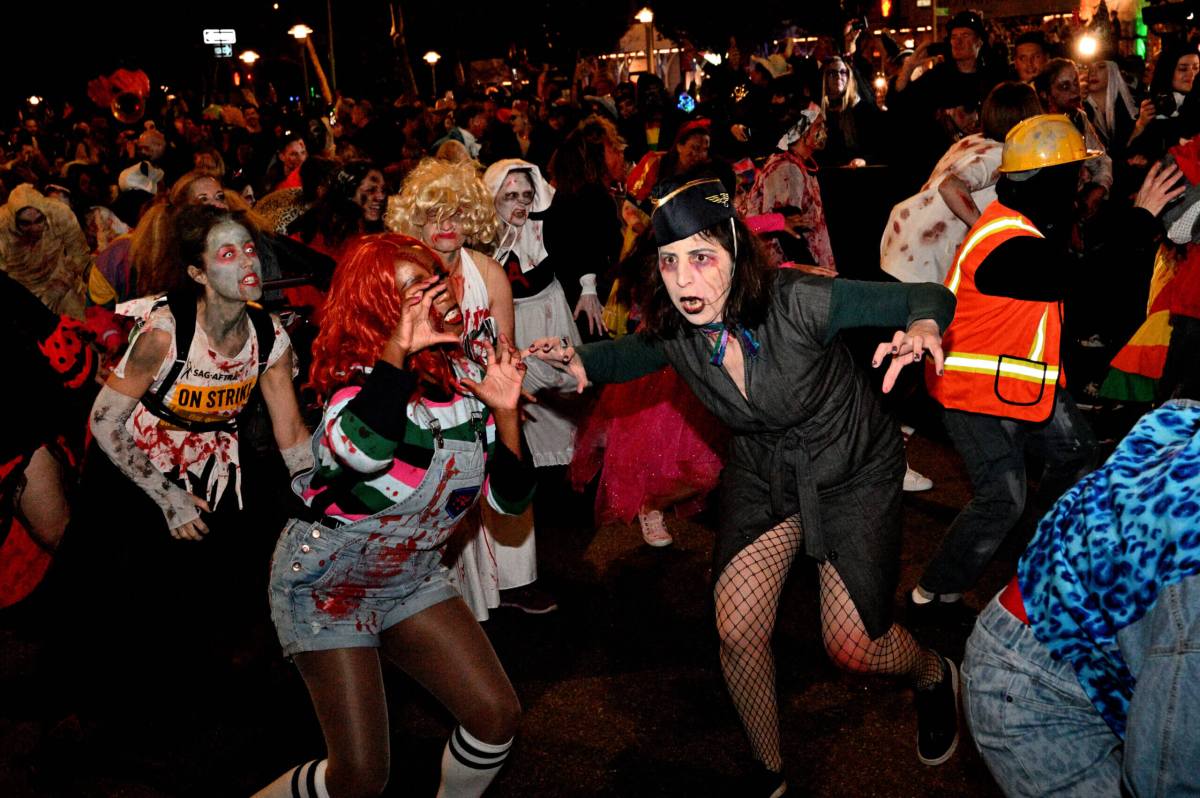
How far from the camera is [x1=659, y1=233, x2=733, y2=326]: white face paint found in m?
3.25

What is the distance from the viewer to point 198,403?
13.5ft

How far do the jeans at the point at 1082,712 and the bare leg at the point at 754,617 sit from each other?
1303mm

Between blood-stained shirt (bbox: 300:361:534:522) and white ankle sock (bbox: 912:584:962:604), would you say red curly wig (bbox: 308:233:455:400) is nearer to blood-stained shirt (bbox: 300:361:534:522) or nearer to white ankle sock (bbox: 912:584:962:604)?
blood-stained shirt (bbox: 300:361:534:522)

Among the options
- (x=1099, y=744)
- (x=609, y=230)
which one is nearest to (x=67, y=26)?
(x=609, y=230)

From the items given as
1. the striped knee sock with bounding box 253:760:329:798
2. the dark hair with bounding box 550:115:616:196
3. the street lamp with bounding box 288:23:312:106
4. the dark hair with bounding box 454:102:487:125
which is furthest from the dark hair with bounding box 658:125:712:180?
the street lamp with bounding box 288:23:312:106

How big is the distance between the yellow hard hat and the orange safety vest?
20 cm

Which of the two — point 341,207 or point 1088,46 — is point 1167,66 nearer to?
point 1088,46

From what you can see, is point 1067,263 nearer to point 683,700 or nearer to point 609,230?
point 683,700

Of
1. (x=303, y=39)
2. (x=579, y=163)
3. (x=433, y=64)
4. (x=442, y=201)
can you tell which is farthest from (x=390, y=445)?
(x=433, y=64)

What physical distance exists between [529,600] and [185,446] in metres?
1.83

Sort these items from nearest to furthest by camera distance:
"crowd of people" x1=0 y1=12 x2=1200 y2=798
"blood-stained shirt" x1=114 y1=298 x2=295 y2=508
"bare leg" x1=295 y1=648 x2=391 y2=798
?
"crowd of people" x1=0 y1=12 x2=1200 y2=798, "bare leg" x1=295 y1=648 x2=391 y2=798, "blood-stained shirt" x1=114 y1=298 x2=295 y2=508

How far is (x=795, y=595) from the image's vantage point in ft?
17.1

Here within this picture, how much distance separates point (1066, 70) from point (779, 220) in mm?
2937

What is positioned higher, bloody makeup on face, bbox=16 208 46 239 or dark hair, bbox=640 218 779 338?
dark hair, bbox=640 218 779 338
